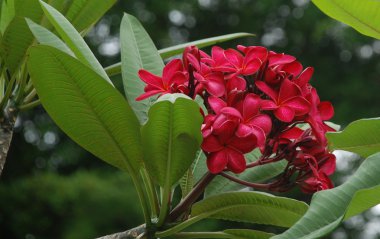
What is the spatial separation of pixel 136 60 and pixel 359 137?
404mm

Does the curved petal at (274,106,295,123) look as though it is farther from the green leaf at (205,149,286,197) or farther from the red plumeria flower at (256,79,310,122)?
the green leaf at (205,149,286,197)

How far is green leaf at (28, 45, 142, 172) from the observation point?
0.95m

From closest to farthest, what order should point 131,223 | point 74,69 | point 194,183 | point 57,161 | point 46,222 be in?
point 74,69, point 194,183, point 131,223, point 46,222, point 57,161

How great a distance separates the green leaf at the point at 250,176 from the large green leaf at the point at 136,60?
0.48 feet

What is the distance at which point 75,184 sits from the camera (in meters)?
5.41

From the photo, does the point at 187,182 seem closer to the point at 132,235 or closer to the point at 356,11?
the point at 132,235

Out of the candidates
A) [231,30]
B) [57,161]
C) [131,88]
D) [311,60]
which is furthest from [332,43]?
[131,88]

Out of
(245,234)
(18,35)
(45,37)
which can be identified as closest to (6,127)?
(18,35)

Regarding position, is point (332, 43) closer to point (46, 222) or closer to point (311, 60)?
point (311, 60)

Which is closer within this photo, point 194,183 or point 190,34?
point 194,183

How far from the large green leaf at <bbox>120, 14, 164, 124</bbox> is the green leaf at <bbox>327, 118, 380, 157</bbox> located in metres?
0.30

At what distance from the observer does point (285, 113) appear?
969mm

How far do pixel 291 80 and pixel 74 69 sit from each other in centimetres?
28

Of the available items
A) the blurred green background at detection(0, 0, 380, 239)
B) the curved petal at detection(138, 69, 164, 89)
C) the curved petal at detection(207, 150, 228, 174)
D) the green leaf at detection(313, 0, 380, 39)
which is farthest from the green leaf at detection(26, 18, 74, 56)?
the blurred green background at detection(0, 0, 380, 239)
